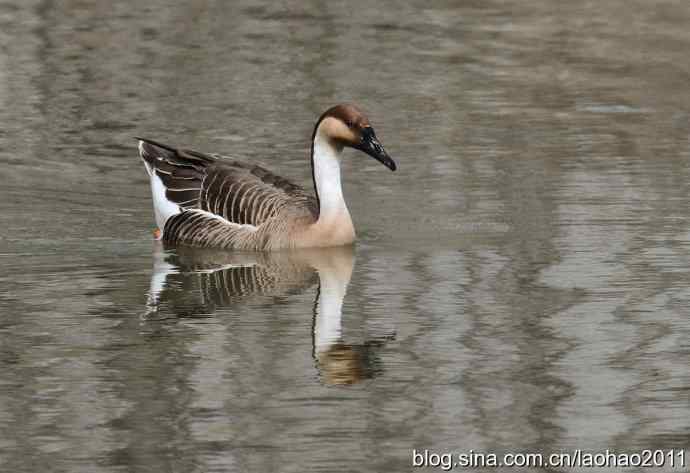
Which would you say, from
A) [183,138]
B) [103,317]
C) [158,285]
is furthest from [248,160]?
[103,317]

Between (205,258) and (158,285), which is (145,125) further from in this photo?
(158,285)

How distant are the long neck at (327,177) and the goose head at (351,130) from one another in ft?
0.36

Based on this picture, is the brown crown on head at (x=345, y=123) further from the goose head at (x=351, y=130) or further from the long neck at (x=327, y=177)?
the long neck at (x=327, y=177)

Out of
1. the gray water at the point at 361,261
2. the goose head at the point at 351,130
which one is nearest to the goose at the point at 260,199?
the goose head at the point at 351,130

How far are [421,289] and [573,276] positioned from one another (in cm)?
113

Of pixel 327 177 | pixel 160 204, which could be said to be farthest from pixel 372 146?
pixel 160 204

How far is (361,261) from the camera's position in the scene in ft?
43.7

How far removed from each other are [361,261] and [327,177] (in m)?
0.95

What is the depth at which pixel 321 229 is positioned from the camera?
539 inches

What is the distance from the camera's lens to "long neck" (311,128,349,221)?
13.8 metres

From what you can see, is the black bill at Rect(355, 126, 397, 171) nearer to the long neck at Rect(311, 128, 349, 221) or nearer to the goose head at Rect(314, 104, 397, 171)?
the goose head at Rect(314, 104, 397, 171)

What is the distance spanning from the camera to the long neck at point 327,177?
45.2ft

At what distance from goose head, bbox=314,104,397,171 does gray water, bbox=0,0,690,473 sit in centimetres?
79

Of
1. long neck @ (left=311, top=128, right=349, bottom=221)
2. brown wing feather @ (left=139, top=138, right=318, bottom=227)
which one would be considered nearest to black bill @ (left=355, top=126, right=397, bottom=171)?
long neck @ (left=311, top=128, right=349, bottom=221)
